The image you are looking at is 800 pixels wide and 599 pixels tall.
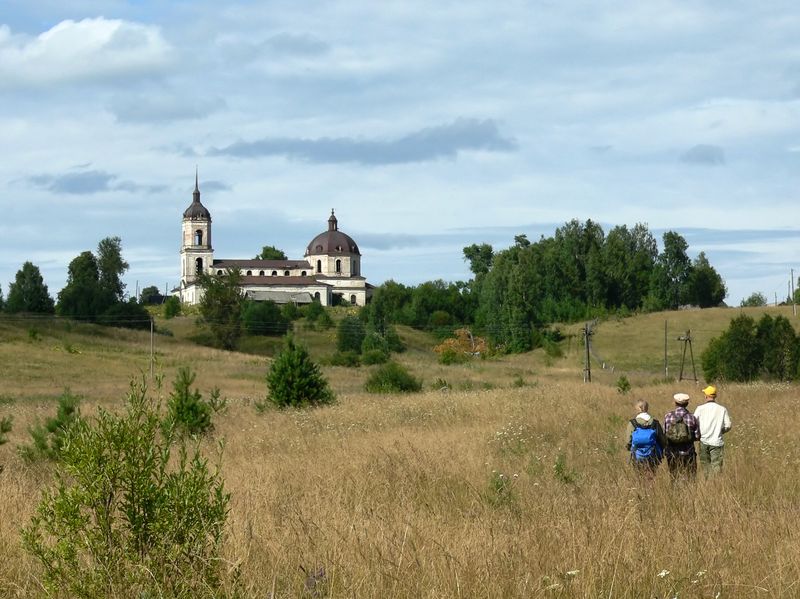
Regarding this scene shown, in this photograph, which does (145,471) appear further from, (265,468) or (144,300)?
(144,300)

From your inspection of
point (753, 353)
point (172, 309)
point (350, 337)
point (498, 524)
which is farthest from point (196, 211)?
Answer: point (498, 524)

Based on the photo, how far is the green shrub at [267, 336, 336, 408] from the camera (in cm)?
2869

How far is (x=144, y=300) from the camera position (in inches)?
6732

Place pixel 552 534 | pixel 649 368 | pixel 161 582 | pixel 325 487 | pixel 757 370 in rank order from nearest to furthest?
1. pixel 161 582
2. pixel 552 534
3. pixel 325 487
4. pixel 757 370
5. pixel 649 368

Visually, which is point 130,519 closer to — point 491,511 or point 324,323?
point 491,511

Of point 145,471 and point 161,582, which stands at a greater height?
point 145,471

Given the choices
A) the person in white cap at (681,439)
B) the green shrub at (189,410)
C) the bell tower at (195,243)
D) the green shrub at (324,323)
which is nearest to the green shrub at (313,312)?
the green shrub at (324,323)

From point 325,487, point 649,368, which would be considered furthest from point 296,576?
point 649,368

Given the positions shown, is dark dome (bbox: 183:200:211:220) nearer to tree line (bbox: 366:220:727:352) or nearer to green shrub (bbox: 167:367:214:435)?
tree line (bbox: 366:220:727:352)

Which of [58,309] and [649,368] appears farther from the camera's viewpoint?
[58,309]

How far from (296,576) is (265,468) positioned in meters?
6.38

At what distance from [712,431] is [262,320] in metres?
95.1

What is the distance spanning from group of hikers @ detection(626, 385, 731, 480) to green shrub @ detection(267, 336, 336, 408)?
17.9 metres

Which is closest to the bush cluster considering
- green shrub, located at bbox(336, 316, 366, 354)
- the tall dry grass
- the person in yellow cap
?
the tall dry grass
